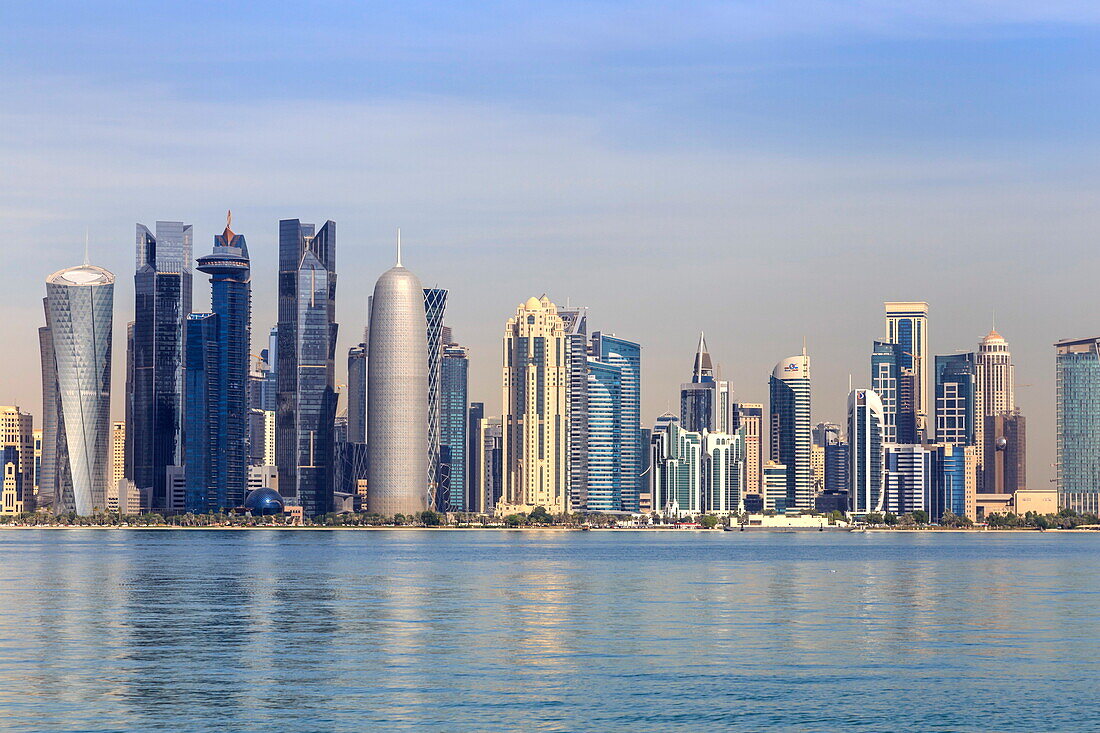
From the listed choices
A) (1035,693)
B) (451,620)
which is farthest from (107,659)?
(1035,693)

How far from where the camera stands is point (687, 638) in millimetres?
100438

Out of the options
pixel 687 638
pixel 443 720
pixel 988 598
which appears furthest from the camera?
pixel 988 598

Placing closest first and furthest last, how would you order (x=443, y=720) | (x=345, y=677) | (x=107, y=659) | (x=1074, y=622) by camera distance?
(x=443, y=720), (x=345, y=677), (x=107, y=659), (x=1074, y=622)

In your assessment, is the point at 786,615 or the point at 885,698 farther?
the point at 786,615

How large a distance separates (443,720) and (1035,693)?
28.6m

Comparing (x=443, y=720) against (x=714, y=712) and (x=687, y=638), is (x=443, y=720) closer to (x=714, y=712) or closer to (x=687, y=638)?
(x=714, y=712)

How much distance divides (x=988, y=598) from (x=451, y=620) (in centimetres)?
5078

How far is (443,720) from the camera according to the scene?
2744 inches

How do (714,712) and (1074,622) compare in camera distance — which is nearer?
(714,712)

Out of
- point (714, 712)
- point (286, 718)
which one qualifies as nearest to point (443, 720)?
point (286, 718)

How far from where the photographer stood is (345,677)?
8238 cm

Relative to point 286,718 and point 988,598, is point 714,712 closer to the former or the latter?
point 286,718

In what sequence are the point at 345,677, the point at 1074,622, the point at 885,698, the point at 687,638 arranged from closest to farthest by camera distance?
the point at 885,698
the point at 345,677
the point at 687,638
the point at 1074,622

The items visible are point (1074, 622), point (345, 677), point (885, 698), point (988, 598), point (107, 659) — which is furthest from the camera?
point (988, 598)
